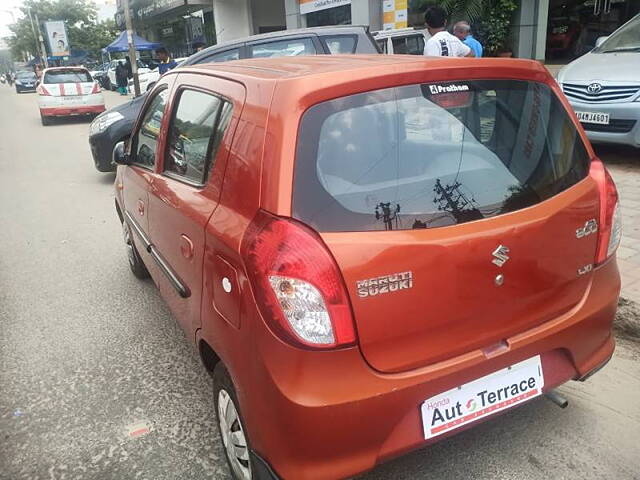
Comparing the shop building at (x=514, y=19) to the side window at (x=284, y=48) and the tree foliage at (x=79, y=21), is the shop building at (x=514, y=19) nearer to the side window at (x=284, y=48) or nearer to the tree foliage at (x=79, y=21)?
the side window at (x=284, y=48)

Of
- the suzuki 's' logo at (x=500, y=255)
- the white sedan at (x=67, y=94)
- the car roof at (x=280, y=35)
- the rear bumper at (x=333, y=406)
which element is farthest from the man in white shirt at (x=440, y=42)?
the white sedan at (x=67, y=94)

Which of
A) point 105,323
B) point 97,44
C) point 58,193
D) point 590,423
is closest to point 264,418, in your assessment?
point 590,423

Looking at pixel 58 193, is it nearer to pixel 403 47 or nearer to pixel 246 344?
pixel 403 47

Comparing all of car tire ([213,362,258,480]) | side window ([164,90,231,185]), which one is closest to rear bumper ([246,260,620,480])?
car tire ([213,362,258,480])

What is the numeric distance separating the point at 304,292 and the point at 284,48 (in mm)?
5342

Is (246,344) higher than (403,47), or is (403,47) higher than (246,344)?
(403,47)

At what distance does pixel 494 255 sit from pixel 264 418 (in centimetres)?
92

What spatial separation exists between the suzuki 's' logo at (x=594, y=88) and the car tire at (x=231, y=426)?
18.5 ft

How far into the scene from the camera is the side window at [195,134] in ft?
7.28

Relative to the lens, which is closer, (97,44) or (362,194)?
(362,194)

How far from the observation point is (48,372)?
3213 mm

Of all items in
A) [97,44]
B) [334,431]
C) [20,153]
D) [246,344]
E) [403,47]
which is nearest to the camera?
[334,431]

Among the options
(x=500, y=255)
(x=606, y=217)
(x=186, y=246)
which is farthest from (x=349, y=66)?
(x=606, y=217)

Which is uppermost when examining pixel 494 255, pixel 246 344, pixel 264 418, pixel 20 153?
pixel 494 255
